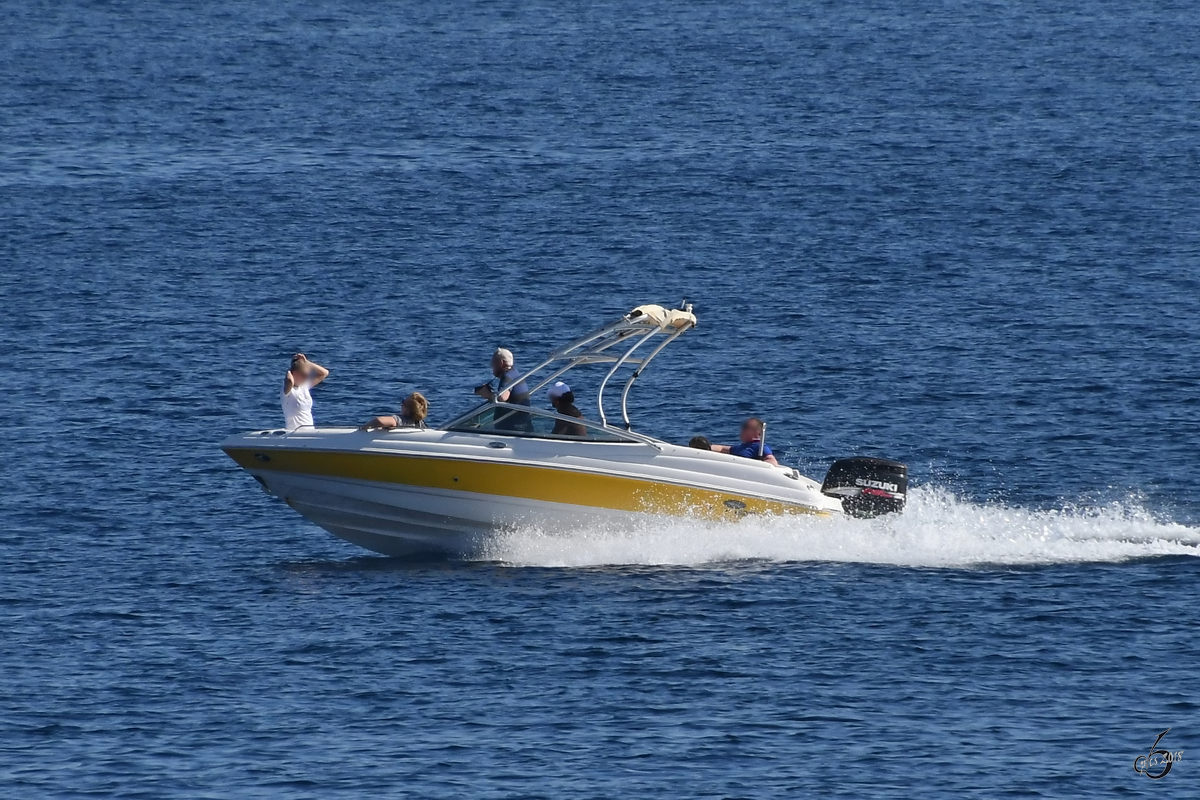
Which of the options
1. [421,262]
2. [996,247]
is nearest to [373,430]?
[421,262]

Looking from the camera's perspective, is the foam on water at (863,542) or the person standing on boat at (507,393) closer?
the person standing on boat at (507,393)

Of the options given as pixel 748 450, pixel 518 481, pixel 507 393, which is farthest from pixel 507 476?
pixel 748 450

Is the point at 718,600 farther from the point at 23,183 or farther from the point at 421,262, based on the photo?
the point at 23,183

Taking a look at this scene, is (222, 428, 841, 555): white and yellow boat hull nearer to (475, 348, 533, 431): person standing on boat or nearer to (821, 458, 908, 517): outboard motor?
(475, 348, 533, 431): person standing on boat

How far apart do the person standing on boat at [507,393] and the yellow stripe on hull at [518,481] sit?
607mm

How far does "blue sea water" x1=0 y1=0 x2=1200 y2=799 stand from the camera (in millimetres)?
19156

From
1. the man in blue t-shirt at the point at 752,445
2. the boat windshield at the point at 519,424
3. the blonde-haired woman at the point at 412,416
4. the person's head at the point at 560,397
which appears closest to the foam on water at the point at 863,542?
the man in blue t-shirt at the point at 752,445

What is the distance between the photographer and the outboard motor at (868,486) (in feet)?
79.2

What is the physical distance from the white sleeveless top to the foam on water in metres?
2.92

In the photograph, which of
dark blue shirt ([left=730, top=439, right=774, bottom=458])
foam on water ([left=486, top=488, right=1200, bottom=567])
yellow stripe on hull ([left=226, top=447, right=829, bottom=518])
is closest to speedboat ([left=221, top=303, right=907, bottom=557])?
yellow stripe on hull ([left=226, top=447, right=829, bottom=518])

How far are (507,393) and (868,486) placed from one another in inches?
189

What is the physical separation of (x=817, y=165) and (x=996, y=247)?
12500 mm

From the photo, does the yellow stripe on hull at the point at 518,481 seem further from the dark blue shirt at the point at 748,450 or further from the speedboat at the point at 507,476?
the dark blue shirt at the point at 748,450

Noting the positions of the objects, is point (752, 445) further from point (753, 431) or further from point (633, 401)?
point (633, 401)
